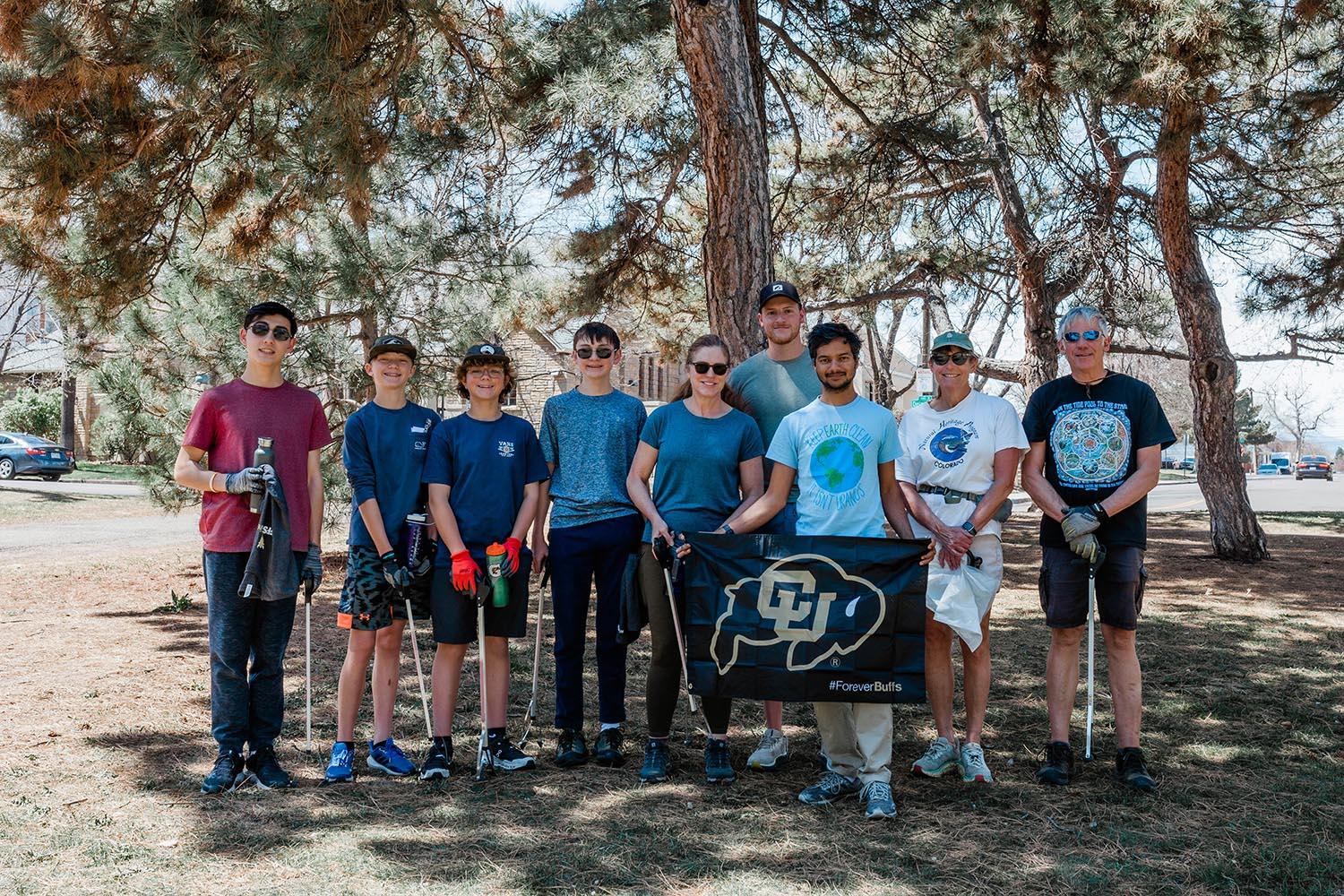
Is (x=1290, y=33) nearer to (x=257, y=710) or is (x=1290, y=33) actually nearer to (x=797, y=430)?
(x=797, y=430)

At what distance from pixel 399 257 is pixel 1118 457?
673cm

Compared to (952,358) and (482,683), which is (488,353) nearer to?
(482,683)

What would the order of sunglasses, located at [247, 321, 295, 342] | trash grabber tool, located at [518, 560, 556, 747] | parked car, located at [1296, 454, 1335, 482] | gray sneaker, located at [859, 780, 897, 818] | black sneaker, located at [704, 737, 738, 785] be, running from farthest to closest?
1. parked car, located at [1296, 454, 1335, 482]
2. trash grabber tool, located at [518, 560, 556, 747]
3. black sneaker, located at [704, 737, 738, 785]
4. sunglasses, located at [247, 321, 295, 342]
5. gray sneaker, located at [859, 780, 897, 818]

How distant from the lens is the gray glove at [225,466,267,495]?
413cm

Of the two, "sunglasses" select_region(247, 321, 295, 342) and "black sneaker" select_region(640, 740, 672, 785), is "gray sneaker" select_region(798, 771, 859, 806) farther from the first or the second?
"sunglasses" select_region(247, 321, 295, 342)

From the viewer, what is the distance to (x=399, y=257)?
9242 millimetres

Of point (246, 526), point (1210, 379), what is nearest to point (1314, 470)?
point (1210, 379)

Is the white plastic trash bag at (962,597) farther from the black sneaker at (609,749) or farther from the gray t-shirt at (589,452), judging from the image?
the black sneaker at (609,749)

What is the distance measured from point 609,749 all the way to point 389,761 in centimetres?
97

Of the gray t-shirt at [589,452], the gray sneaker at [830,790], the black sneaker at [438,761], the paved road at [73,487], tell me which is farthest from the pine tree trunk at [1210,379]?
the paved road at [73,487]

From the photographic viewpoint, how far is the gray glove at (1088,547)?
171 inches

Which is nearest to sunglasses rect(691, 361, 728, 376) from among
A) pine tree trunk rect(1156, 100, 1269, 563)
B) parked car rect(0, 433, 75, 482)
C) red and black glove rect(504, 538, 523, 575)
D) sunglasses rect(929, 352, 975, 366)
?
sunglasses rect(929, 352, 975, 366)

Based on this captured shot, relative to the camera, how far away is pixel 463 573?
4.34m

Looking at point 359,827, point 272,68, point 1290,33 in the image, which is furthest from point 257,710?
point 1290,33
